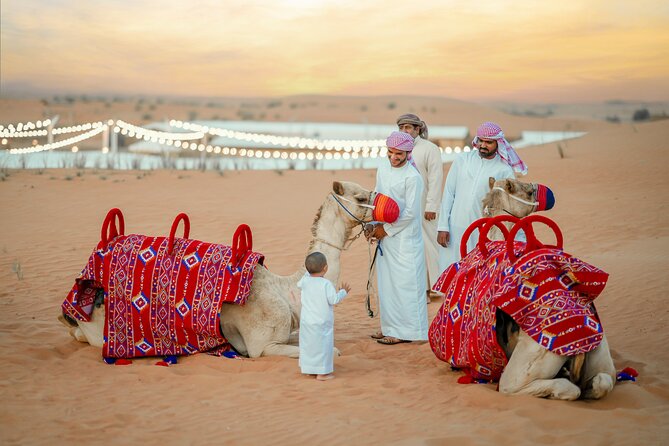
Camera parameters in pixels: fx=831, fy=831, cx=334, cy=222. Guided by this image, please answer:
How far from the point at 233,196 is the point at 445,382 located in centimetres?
1340

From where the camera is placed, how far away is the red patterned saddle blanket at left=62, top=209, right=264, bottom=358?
7148 millimetres

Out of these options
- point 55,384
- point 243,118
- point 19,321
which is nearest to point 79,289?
point 55,384

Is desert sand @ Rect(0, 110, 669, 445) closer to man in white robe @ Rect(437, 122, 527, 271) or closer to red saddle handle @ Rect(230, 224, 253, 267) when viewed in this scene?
red saddle handle @ Rect(230, 224, 253, 267)

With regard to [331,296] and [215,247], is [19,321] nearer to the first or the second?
[215,247]

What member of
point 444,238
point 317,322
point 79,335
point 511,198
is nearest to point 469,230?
point 511,198

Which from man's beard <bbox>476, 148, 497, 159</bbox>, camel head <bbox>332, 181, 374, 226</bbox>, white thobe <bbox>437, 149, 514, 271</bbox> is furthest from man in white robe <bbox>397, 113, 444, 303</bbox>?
camel head <bbox>332, 181, 374, 226</bbox>

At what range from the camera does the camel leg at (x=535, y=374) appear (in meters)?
5.65

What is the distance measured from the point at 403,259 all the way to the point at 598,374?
279cm

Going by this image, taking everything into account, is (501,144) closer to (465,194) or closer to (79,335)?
(465,194)

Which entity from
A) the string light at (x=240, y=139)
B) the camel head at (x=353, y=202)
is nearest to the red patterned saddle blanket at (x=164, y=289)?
the camel head at (x=353, y=202)

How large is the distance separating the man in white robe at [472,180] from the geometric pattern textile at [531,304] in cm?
211

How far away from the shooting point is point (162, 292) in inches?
287

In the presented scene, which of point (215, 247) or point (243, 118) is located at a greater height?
point (243, 118)

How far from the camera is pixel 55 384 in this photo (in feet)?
21.7
